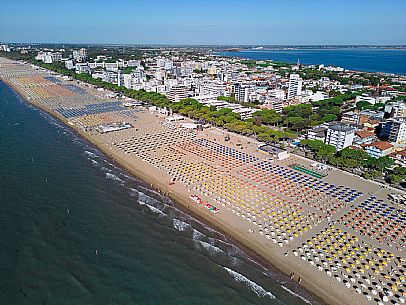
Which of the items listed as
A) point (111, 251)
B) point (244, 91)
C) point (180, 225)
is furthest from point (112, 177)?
point (244, 91)

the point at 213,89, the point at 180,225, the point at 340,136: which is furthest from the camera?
the point at 213,89

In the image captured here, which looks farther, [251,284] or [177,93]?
[177,93]

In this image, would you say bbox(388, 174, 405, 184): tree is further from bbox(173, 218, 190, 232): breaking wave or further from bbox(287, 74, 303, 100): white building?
bbox(287, 74, 303, 100): white building

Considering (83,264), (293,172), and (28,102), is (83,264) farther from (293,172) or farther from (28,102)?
(28,102)

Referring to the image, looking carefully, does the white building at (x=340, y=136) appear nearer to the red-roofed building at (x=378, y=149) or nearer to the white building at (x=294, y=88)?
the red-roofed building at (x=378, y=149)

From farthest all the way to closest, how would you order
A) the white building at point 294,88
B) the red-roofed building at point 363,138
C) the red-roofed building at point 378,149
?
1. the white building at point 294,88
2. the red-roofed building at point 363,138
3. the red-roofed building at point 378,149

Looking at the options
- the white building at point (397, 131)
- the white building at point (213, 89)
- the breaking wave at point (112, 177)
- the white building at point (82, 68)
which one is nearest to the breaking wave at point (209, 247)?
the breaking wave at point (112, 177)

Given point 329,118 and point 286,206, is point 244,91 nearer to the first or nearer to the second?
point 329,118
